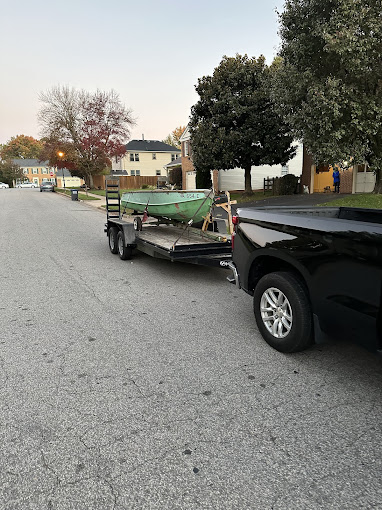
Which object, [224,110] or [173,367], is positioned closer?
[173,367]

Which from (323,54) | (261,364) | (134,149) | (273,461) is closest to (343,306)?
(261,364)

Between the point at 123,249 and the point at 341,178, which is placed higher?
the point at 341,178

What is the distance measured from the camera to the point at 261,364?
11.2 ft

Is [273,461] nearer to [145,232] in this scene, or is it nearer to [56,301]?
[56,301]

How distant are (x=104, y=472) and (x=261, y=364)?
5.77ft

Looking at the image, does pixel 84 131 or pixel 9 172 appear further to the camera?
pixel 9 172

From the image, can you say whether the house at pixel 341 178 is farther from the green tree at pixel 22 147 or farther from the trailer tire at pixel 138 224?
the green tree at pixel 22 147

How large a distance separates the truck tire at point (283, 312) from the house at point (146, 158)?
5299cm

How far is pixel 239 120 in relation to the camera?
19125mm

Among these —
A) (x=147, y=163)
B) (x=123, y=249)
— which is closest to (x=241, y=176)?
(x=123, y=249)

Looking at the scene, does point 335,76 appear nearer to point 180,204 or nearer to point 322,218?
point 180,204

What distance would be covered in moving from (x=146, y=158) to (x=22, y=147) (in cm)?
8472

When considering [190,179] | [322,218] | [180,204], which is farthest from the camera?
[190,179]

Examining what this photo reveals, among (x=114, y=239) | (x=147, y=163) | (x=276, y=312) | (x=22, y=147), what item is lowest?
(x=276, y=312)
